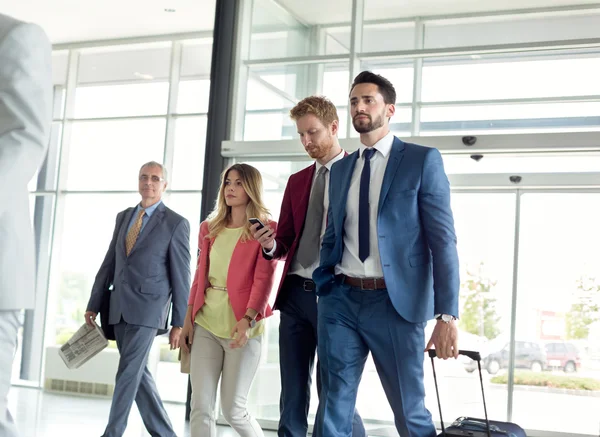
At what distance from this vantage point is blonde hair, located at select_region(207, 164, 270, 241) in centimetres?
437

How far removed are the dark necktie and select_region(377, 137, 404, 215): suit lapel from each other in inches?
3.3

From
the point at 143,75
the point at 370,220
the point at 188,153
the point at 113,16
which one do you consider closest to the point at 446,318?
the point at 370,220

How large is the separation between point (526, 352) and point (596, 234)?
1197mm

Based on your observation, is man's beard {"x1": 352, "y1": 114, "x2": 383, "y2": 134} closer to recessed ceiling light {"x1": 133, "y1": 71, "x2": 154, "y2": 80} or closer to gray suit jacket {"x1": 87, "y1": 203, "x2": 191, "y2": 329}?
gray suit jacket {"x1": 87, "y1": 203, "x2": 191, "y2": 329}

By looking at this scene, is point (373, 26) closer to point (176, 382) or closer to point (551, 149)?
point (551, 149)

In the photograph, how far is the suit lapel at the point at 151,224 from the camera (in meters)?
5.41

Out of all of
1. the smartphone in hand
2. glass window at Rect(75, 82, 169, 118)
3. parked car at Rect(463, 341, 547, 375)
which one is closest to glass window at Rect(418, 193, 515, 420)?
parked car at Rect(463, 341, 547, 375)

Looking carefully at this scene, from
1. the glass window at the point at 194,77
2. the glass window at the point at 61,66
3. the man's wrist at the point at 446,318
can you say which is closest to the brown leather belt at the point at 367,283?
the man's wrist at the point at 446,318

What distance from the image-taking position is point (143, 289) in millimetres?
5277

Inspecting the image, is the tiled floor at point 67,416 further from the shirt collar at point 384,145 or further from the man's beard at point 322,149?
the shirt collar at point 384,145

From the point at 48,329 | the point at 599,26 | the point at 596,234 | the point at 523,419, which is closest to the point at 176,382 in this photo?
the point at 48,329

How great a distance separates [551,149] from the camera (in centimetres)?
661

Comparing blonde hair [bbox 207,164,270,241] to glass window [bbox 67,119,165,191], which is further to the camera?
glass window [bbox 67,119,165,191]

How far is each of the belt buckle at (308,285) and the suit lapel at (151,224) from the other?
5.48 feet
